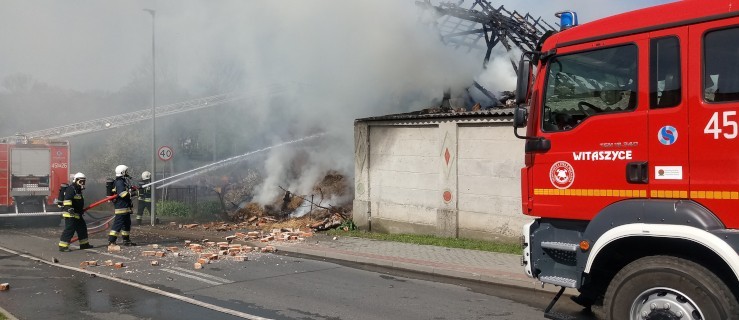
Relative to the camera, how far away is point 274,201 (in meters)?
15.1

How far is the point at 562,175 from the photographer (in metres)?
4.58

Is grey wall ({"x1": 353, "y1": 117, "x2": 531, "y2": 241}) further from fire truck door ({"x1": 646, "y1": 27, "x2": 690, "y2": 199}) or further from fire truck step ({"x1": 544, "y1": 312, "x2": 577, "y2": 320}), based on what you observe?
fire truck door ({"x1": 646, "y1": 27, "x2": 690, "y2": 199})

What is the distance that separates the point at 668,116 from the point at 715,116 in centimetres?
30

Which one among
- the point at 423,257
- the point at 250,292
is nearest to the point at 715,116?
the point at 250,292

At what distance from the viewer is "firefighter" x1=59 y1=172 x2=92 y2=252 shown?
33.3 ft

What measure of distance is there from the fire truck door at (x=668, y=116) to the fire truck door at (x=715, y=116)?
0.17 ft

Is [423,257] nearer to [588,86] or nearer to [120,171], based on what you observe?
[588,86]

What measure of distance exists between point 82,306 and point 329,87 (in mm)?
10323

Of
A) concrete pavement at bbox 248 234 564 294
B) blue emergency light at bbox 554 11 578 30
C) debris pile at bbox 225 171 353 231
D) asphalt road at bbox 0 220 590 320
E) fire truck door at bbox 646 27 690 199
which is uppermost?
blue emergency light at bbox 554 11 578 30

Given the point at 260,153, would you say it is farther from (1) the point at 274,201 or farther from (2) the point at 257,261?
(2) the point at 257,261

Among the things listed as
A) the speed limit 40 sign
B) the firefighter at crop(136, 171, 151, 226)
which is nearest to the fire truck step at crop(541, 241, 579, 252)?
the firefighter at crop(136, 171, 151, 226)

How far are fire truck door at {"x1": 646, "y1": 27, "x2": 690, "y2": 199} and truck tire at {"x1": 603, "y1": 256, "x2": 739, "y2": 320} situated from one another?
0.50m

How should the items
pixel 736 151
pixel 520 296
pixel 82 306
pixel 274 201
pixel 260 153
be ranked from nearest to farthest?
pixel 736 151
pixel 82 306
pixel 520 296
pixel 274 201
pixel 260 153

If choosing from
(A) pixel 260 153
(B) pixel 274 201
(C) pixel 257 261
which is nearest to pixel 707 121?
(C) pixel 257 261
